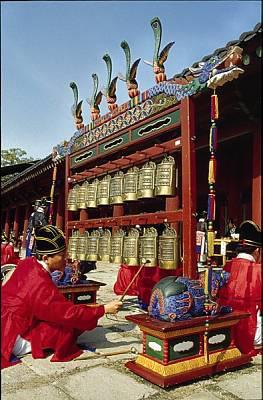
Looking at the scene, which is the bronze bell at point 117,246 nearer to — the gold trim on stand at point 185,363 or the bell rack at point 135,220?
the bell rack at point 135,220

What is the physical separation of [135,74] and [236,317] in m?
3.23

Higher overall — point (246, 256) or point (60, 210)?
point (60, 210)

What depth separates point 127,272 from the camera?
643 cm

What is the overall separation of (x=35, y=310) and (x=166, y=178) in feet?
6.93

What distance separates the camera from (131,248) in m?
4.95

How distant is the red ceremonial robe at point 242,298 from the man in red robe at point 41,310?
93 centimetres

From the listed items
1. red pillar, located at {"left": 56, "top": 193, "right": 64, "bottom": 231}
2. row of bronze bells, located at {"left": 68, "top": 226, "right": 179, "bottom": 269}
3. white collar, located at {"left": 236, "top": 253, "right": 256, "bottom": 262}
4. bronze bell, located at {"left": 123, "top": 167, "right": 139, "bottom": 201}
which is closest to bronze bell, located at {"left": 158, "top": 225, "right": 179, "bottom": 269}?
row of bronze bells, located at {"left": 68, "top": 226, "right": 179, "bottom": 269}

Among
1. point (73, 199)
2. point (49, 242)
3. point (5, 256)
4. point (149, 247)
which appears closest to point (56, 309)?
point (49, 242)

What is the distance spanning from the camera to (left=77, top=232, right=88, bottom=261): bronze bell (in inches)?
238

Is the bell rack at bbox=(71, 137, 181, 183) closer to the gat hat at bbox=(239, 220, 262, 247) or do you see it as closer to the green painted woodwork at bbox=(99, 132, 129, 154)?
the green painted woodwork at bbox=(99, 132, 129, 154)

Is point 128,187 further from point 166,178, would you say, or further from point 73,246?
point 73,246

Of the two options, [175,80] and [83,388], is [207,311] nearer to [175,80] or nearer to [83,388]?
[83,388]

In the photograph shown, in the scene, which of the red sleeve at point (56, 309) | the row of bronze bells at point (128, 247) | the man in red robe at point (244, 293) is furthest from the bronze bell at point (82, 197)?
the red sleeve at point (56, 309)

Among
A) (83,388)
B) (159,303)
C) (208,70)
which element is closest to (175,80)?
(208,70)
